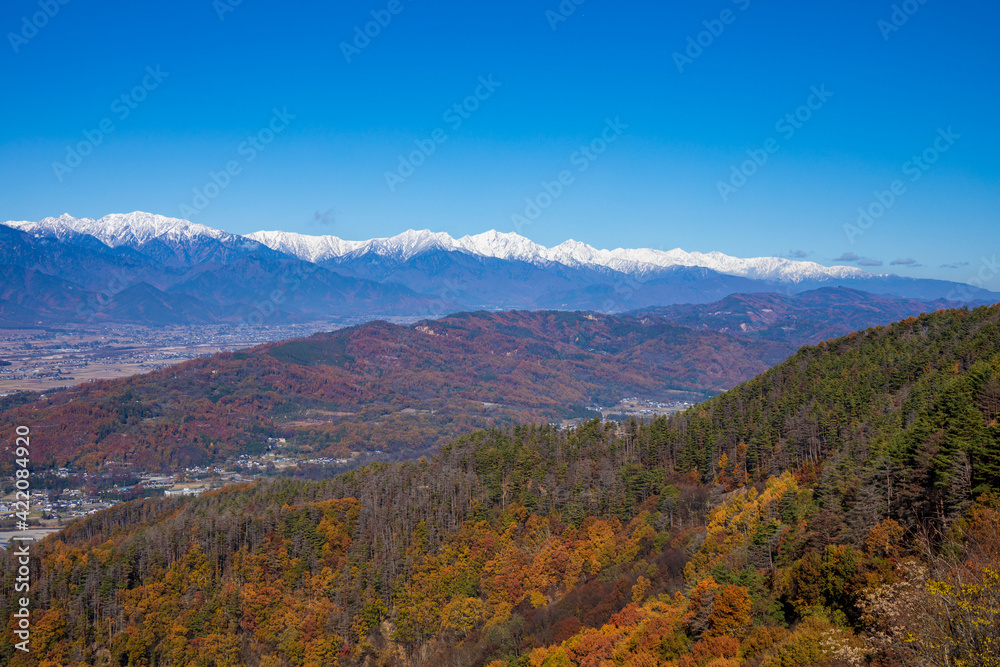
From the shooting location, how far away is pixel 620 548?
5816cm

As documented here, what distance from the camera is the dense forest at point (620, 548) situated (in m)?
29.0

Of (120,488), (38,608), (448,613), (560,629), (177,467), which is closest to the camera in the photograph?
(560,629)

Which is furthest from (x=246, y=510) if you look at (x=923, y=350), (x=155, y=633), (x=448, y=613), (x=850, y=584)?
(x=923, y=350)

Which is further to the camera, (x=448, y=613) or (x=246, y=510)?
(x=246, y=510)

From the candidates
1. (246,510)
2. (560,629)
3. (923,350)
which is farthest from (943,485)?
(246,510)

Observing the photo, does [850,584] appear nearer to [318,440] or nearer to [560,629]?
[560,629]

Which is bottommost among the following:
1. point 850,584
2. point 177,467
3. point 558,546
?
point 177,467

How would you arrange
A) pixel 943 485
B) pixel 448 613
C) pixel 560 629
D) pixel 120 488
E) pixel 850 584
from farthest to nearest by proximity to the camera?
pixel 120 488
pixel 448 613
pixel 560 629
pixel 943 485
pixel 850 584

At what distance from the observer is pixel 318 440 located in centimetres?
18138

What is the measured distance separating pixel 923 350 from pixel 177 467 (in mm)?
162140

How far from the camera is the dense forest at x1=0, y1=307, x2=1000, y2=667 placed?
29.0m

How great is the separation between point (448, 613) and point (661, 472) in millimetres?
29718

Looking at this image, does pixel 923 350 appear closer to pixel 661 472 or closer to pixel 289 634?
pixel 661 472

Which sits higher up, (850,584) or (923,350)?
(923,350)
